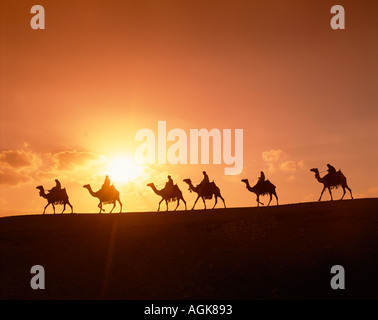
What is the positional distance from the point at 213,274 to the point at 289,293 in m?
2.84

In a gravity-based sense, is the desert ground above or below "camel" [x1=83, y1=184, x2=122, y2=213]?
below

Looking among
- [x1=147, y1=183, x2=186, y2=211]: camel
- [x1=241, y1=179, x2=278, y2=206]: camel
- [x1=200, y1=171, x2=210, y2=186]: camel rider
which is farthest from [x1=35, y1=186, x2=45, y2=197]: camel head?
[x1=241, y1=179, x2=278, y2=206]: camel

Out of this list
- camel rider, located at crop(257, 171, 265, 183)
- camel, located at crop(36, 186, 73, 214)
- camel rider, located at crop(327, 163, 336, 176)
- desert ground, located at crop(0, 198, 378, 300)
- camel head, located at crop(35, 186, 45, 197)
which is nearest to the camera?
desert ground, located at crop(0, 198, 378, 300)

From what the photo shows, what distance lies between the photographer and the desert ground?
17875mm

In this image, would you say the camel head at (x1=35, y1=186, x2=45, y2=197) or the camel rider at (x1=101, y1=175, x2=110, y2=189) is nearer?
the camel rider at (x1=101, y1=175, x2=110, y2=189)

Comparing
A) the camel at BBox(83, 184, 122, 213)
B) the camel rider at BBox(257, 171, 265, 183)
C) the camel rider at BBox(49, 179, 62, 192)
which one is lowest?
the camel at BBox(83, 184, 122, 213)

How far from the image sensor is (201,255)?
20094mm

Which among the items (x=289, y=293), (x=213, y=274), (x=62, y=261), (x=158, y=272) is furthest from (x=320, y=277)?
(x=62, y=261)

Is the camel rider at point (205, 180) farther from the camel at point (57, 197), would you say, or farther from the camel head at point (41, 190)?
the camel head at point (41, 190)

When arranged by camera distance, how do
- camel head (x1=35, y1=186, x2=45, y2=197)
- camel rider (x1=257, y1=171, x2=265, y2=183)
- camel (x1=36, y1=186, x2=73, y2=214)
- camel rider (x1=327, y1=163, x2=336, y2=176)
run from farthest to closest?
camel head (x1=35, y1=186, x2=45, y2=197) < camel (x1=36, y1=186, x2=73, y2=214) < camel rider (x1=257, y1=171, x2=265, y2=183) < camel rider (x1=327, y1=163, x2=336, y2=176)

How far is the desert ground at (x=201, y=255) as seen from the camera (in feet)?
58.6

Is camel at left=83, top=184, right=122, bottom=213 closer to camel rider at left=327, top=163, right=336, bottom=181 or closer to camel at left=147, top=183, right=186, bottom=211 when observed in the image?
camel at left=147, top=183, right=186, bottom=211

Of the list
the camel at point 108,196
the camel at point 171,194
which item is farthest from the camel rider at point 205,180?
the camel at point 108,196
